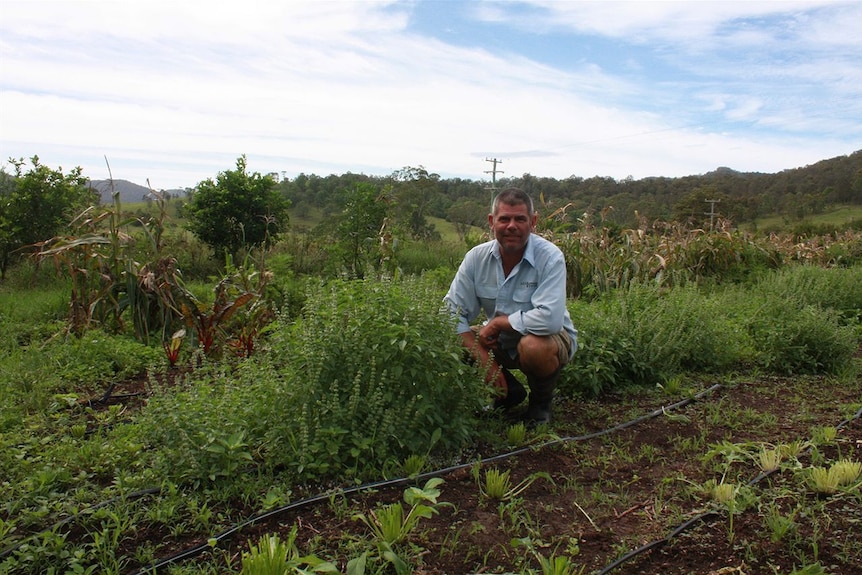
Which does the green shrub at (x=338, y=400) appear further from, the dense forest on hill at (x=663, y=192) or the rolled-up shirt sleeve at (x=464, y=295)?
the dense forest on hill at (x=663, y=192)

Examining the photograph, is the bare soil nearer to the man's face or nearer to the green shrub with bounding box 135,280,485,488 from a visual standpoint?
the green shrub with bounding box 135,280,485,488

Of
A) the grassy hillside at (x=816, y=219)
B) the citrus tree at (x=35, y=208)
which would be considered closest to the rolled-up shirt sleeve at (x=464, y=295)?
the citrus tree at (x=35, y=208)

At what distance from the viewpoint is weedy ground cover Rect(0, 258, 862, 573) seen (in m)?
2.48

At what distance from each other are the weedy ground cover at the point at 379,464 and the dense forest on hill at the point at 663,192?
1575 cm

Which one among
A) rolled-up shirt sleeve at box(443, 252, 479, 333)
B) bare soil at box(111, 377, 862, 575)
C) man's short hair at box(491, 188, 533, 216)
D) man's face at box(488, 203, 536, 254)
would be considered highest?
man's short hair at box(491, 188, 533, 216)

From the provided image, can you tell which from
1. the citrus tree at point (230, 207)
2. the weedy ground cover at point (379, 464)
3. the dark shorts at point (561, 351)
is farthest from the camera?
the citrus tree at point (230, 207)

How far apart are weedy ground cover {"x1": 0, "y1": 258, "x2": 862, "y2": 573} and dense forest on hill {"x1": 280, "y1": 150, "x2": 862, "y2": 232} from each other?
15.8 meters

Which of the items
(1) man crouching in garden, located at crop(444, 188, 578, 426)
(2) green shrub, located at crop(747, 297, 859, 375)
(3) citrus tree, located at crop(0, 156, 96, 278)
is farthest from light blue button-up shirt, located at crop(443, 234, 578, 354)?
(3) citrus tree, located at crop(0, 156, 96, 278)

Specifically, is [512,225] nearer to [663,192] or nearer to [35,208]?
[35,208]

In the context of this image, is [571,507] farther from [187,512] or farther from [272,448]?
[187,512]

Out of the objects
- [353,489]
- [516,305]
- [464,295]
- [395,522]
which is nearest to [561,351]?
[516,305]

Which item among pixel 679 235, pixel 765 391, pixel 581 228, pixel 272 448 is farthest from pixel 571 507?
pixel 679 235

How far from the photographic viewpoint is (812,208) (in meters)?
43.8

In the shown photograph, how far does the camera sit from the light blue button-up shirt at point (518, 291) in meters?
3.71
